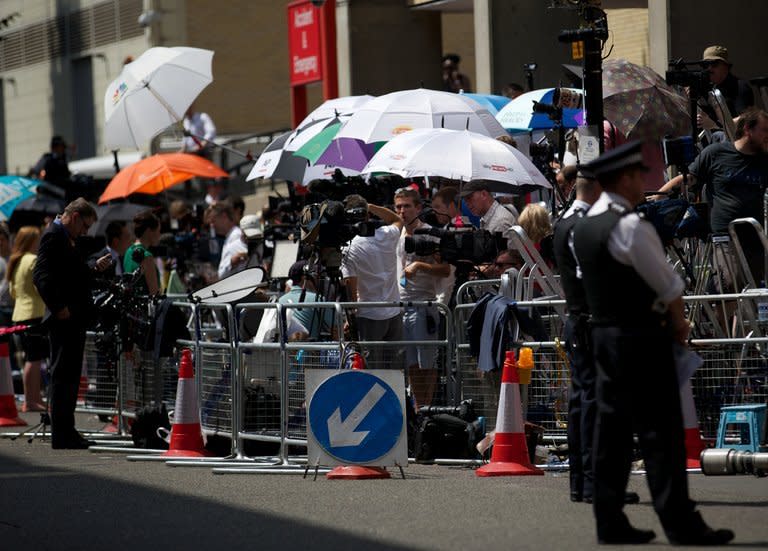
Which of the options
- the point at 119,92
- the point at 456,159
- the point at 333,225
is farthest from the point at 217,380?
the point at 119,92

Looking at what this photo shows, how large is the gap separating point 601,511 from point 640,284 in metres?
1.16

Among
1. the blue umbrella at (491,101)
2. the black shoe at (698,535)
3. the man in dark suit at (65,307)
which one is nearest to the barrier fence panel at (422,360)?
the man in dark suit at (65,307)

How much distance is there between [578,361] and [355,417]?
6.55ft

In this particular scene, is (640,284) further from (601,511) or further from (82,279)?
(82,279)

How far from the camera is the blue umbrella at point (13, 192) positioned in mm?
23484

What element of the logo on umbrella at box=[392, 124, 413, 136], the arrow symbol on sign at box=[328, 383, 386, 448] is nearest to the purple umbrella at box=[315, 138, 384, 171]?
the logo on umbrella at box=[392, 124, 413, 136]

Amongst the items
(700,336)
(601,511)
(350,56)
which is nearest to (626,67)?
(700,336)

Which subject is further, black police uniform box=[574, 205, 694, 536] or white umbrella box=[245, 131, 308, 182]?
white umbrella box=[245, 131, 308, 182]

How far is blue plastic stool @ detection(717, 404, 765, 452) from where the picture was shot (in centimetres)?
1074

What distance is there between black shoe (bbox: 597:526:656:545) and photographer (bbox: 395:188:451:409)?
424 cm

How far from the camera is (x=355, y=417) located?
11086 millimetres

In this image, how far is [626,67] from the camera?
14.5 m

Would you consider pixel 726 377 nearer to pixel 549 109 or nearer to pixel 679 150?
pixel 679 150

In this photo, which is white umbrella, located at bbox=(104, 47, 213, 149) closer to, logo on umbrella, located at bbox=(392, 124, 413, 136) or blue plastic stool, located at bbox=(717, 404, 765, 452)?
logo on umbrella, located at bbox=(392, 124, 413, 136)
